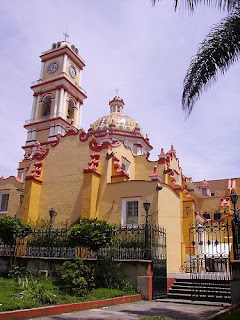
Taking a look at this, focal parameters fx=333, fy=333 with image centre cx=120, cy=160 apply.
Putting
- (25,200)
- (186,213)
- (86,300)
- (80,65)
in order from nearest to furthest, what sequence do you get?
1. (86,300)
2. (25,200)
3. (186,213)
4. (80,65)

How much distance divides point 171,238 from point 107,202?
4147 millimetres

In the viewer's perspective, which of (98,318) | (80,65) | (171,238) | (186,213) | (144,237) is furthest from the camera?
(80,65)

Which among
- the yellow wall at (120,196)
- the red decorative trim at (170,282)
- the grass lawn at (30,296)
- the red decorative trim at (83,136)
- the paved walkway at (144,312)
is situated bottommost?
the paved walkway at (144,312)

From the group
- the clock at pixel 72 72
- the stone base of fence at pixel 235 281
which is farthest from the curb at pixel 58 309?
the clock at pixel 72 72

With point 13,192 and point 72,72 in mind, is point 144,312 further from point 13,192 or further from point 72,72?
point 72,72

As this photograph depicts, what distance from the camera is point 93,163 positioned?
66.9ft

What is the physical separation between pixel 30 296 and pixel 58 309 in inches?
36.5

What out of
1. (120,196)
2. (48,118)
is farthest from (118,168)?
(48,118)

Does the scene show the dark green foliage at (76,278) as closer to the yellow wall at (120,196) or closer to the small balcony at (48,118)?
the yellow wall at (120,196)

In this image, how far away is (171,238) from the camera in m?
18.4

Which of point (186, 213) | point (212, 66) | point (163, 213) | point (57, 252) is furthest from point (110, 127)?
point (212, 66)

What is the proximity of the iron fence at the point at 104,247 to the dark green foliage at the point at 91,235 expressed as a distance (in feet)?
1.14

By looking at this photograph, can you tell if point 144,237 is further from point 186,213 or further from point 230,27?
point 186,213

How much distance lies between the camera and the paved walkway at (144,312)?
28.3 ft
